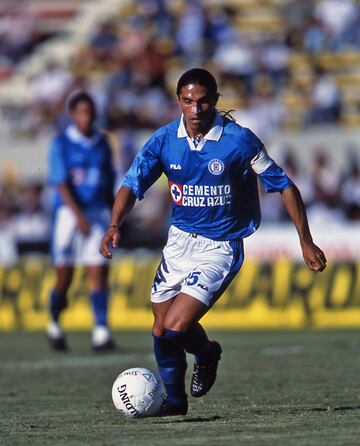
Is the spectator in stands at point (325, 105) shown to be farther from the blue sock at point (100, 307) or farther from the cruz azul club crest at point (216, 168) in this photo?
the cruz azul club crest at point (216, 168)

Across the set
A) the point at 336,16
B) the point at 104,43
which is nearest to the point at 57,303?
the point at 336,16

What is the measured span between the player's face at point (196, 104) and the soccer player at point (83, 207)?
563cm

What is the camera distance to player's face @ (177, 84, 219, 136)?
24.1ft

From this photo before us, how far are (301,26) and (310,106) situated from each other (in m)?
2.77

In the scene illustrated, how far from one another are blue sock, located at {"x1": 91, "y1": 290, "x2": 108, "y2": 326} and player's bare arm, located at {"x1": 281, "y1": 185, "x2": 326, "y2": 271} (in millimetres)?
5793

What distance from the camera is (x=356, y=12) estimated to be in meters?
23.2

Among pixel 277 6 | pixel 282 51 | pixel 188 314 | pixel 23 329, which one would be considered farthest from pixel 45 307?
pixel 188 314

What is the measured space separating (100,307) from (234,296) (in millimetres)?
4800

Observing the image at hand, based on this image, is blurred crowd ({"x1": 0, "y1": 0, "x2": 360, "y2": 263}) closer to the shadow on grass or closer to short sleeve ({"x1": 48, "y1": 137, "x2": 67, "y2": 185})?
short sleeve ({"x1": 48, "y1": 137, "x2": 67, "y2": 185})

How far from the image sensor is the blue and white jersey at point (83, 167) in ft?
43.0

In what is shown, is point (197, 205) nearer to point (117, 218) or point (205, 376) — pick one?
point (117, 218)

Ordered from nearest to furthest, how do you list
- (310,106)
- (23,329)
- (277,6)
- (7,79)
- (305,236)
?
(305,236)
(23,329)
(310,106)
(277,6)
(7,79)

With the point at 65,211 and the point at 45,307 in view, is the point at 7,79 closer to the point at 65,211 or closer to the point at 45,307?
the point at 45,307

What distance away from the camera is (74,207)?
12.8m
